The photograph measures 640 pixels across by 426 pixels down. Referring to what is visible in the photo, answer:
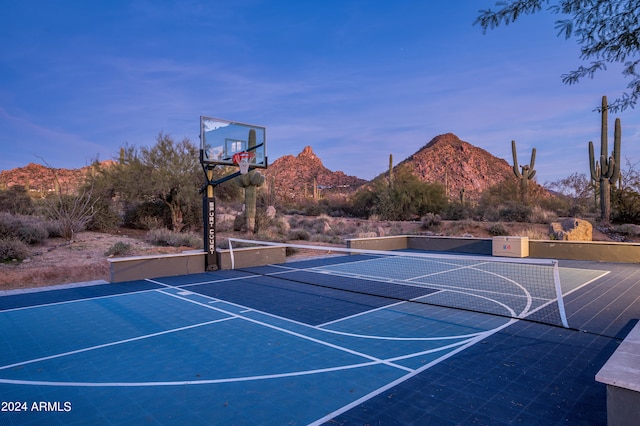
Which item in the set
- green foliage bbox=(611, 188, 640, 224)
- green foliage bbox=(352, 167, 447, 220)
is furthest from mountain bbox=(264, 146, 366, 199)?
green foliage bbox=(611, 188, 640, 224)

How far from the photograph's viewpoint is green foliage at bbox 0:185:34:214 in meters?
19.8

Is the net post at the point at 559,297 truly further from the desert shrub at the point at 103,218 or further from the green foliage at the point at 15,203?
the green foliage at the point at 15,203

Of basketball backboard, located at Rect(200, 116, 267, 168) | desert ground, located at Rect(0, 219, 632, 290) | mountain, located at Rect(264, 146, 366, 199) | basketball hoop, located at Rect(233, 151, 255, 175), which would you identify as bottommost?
desert ground, located at Rect(0, 219, 632, 290)

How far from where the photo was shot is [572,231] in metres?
16.3

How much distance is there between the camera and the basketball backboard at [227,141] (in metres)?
12.0

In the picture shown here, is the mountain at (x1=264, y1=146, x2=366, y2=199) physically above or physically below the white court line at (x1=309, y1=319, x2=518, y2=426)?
above

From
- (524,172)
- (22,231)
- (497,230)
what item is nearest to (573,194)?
(524,172)

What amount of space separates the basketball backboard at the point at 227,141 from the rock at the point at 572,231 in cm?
1268

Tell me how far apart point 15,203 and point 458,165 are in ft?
171

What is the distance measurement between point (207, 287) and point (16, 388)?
5474mm

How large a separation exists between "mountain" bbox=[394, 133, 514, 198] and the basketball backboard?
136ft

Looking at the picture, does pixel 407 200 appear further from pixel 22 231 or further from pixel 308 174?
pixel 308 174

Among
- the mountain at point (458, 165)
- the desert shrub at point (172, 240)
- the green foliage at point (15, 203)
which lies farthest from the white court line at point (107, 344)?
the mountain at point (458, 165)

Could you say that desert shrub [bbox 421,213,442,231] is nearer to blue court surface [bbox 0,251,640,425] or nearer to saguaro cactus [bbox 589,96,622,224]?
saguaro cactus [bbox 589,96,622,224]
